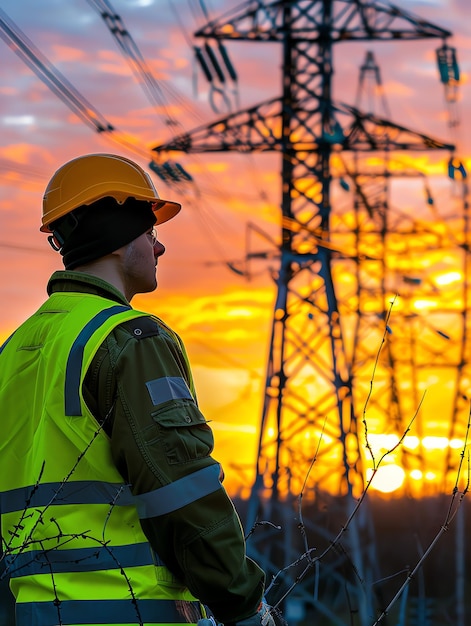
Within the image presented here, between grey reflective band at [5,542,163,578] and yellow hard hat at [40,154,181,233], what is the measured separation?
94cm

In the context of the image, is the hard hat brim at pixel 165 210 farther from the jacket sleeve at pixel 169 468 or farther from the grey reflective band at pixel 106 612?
the grey reflective band at pixel 106 612

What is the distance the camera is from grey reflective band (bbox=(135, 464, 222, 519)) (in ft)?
9.26

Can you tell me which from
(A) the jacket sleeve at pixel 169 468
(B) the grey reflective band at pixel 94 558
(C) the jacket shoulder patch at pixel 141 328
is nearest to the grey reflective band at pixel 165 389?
(A) the jacket sleeve at pixel 169 468

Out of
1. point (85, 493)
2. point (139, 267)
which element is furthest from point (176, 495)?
point (139, 267)

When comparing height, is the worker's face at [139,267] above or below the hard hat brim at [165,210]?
below

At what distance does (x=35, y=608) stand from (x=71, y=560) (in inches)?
6.0

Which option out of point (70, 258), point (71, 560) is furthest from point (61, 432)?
point (70, 258)

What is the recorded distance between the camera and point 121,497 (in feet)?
9.44

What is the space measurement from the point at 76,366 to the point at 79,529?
15.6 inches

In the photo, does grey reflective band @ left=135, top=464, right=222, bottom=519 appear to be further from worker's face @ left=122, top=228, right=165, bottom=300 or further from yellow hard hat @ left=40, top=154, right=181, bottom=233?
yellow hard hat @ left=40, top=154, right=181, bottom=233

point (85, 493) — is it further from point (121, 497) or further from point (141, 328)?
point (141, 328)

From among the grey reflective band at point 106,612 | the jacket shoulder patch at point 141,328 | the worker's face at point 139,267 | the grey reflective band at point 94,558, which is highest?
the worker's face at point 139,267

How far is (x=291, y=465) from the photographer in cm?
1728

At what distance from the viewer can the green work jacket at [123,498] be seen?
2.83m
